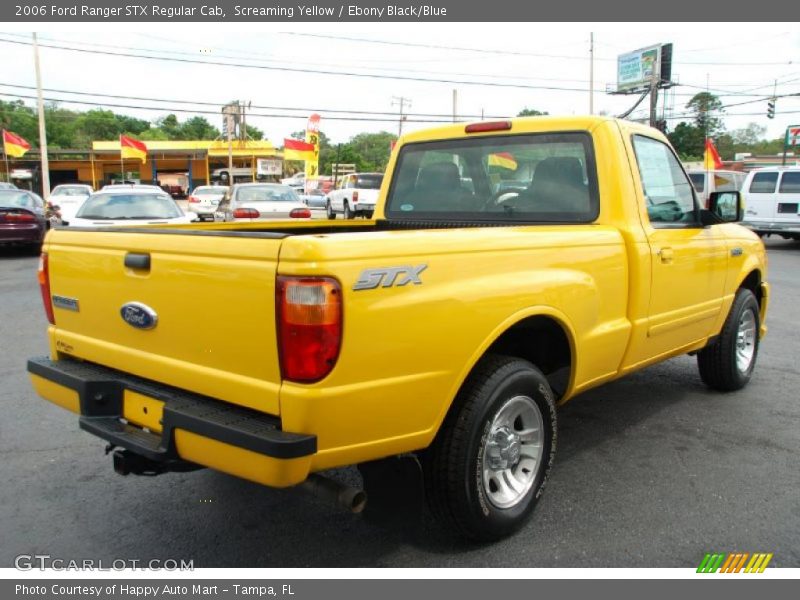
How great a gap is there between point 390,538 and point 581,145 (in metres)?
2.45

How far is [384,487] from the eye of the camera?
9.12ft

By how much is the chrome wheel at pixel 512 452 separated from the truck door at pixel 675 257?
1138 mm

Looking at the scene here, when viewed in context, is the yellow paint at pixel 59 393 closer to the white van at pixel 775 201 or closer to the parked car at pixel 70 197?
the parked car at pixel 70 197

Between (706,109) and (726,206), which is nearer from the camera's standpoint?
(726,206)

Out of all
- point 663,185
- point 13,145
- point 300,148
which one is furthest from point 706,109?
point 663,185

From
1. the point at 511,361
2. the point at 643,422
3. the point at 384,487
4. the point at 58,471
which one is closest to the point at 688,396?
the point at 643,422

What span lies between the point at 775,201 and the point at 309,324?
17.9 meters

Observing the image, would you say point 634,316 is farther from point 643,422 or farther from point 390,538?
point 390,538

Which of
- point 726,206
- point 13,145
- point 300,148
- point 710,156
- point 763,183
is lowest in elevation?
point 726,206

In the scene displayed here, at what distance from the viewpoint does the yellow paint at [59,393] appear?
300 centimetres

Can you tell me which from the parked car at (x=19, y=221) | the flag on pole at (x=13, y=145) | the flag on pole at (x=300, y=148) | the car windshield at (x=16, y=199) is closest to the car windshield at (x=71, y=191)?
the car windshield at (x=16, y=199)

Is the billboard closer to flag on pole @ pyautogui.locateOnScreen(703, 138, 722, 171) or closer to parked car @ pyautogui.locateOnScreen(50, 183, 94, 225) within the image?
flag on pole @ pyautogui.locateOnScreen(703, 138, 722, 171)

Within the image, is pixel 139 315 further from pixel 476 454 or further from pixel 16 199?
pixel 16 199

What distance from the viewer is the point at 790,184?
16.8m
